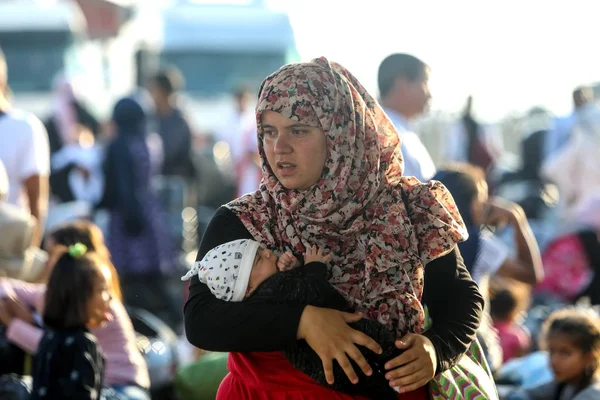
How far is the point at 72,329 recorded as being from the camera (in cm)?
463

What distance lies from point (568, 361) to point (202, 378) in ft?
5.61

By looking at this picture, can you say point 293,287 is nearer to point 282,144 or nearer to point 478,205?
point 282,144

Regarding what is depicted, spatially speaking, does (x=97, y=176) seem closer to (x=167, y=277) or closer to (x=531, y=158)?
(x=167, y=277)

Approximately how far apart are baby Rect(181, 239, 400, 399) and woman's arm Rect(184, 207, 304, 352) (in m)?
0.03

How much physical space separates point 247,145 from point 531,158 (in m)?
3.79

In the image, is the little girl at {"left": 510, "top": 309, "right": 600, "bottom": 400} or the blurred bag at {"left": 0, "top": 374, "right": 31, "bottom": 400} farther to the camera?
the little girl at {"left": 510, "top": 309, "right": 600, "bottom": 400}

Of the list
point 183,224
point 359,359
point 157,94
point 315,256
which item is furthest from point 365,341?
point 183,224

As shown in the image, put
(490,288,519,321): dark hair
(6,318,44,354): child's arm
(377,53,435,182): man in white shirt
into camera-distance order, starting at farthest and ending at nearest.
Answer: (490,288,519,321): dark hair < (377,53,435,182): man in white shirt < (6,318,44,354): child's arm

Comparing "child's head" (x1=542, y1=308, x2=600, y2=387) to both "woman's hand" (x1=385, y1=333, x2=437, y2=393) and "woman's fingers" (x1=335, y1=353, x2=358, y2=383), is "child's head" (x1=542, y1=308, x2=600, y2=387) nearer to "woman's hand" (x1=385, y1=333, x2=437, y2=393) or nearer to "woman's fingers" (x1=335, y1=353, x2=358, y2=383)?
"woman's hand" (x1=385, y1=333, x2=437, y2=393)

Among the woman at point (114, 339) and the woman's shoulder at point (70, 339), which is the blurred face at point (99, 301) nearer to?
the woman's shoulder at point (70, 339)

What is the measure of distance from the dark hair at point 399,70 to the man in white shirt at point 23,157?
6.36ft

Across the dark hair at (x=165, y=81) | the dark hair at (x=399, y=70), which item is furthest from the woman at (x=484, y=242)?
the dark hair at (x=165, y=81)

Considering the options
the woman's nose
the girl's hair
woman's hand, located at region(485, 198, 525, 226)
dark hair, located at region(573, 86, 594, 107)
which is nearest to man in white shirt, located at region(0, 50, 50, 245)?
the girl's hair

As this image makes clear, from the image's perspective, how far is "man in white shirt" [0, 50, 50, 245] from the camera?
659 cm
